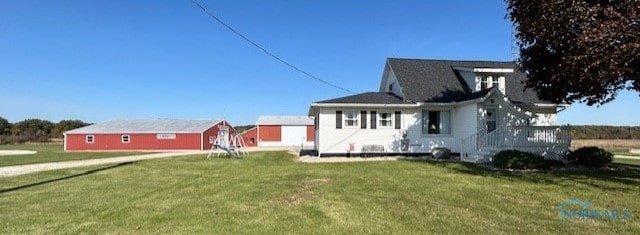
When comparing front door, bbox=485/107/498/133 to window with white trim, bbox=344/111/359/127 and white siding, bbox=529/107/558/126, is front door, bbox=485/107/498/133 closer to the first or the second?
white siding, bbox=529/107/558/126

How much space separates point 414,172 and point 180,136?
119ft

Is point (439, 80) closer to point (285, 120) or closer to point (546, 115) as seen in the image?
point (546, 115)

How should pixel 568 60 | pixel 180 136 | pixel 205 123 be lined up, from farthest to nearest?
pixel 205 123
pixel 180 136
pixel 568 60

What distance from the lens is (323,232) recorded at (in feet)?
20.9

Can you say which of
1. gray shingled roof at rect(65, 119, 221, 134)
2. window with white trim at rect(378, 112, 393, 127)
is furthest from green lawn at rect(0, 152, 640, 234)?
gray shingled roof at rect(65, 119, 221, 134)

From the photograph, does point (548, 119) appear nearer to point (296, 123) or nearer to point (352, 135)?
point (352, 135)

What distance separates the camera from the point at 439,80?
25312 millimetres

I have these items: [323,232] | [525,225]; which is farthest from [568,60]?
[323,232]

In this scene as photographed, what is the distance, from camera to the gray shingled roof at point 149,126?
155 ft

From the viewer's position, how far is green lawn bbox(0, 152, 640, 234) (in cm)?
678

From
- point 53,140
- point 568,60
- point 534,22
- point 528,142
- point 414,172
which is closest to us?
point 568,60

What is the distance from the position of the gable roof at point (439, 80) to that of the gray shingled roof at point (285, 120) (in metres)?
25.3

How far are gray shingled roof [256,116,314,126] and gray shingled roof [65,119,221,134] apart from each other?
5.31m

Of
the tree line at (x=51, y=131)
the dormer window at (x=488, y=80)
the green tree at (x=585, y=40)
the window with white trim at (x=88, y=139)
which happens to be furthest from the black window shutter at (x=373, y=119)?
the tree line at (x=51, y=131)
